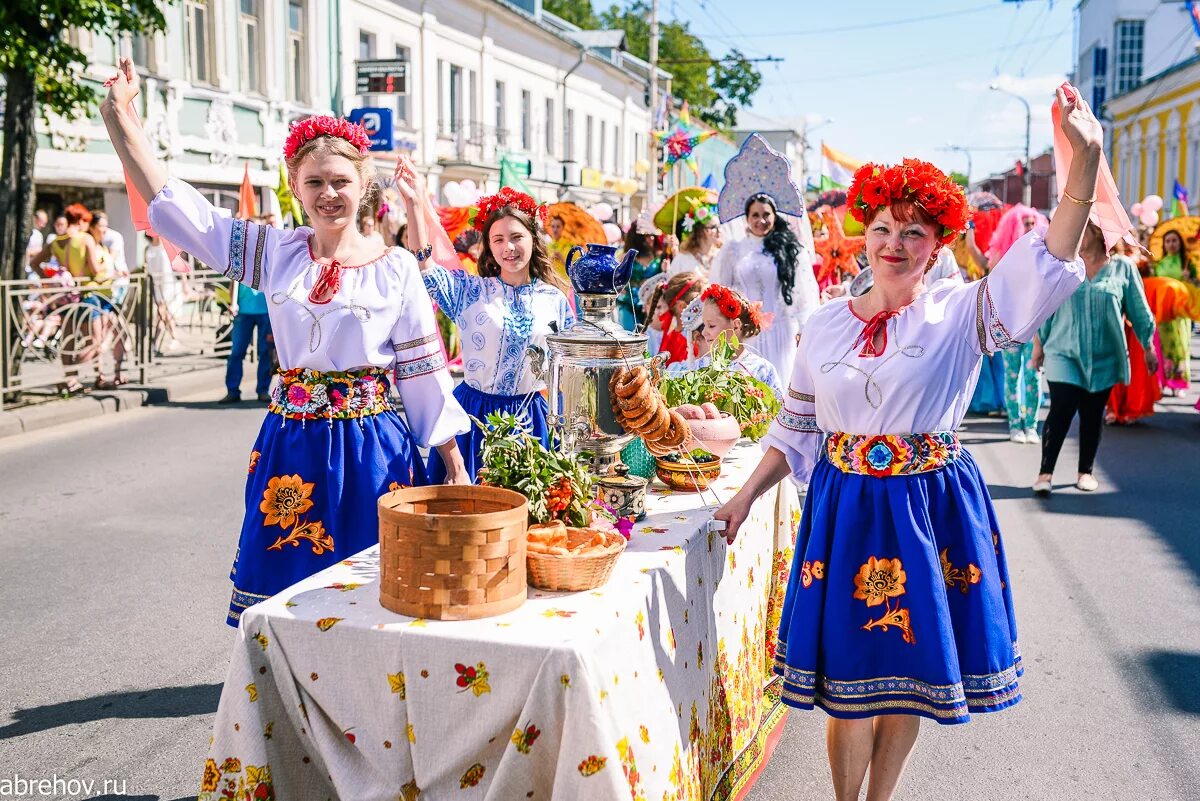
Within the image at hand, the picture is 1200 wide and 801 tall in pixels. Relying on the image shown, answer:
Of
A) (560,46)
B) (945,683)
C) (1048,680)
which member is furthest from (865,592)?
Answer: (560,46)

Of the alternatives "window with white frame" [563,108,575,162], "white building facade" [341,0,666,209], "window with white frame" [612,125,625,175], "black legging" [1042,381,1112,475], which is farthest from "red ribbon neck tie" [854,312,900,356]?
"window with white frame" [612,125,625,175]

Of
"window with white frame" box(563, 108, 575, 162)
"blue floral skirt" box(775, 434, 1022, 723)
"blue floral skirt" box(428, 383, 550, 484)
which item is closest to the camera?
"blue floral skirt" box(775, 434, 1022, 723)

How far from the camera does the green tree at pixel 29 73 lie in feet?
33.7

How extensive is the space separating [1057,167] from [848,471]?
95 cm

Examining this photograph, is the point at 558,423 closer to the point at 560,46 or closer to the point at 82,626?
the point at 82,626

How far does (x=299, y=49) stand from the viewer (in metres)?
23.2

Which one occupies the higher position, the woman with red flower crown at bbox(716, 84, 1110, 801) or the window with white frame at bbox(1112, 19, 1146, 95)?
the window with white frame at bbox(1112, 19, 1146, 95)

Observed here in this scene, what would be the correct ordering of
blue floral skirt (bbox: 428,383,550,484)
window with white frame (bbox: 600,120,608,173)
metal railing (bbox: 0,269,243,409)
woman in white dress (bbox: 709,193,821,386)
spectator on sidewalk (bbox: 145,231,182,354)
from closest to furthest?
blue floral skirt (bbox: 428,383,550,484) → woman in white dress (bbox: 709,193,821,386) → metal railing (bbox: 0,269,243,409) → spectator on sidewalk (bbox: 145,231,182,354) → window with white frame (bbox: 600,120,608,173)

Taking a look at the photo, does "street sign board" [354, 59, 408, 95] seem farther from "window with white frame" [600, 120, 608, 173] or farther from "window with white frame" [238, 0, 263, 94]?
"window with white frame" [600, 120, 608, 173]

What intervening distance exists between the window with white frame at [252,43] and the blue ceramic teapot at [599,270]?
64.2ft

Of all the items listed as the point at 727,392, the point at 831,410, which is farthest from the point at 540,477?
the point at 727,392

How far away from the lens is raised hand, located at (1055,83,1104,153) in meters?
2.71

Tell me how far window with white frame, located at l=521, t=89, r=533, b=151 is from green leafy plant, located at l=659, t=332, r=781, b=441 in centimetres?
3348

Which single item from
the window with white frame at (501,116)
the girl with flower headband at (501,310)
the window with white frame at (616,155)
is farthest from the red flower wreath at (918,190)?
the window with white frame at (616,155)
